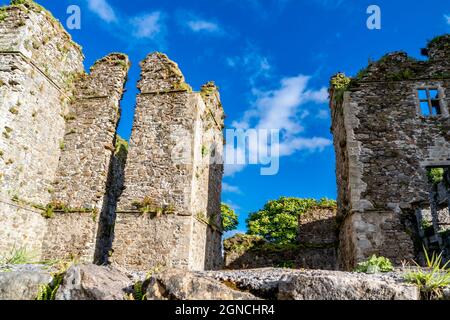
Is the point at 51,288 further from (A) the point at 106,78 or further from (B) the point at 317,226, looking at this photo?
(B) the point at 317,226

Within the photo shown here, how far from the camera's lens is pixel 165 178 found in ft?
45.6

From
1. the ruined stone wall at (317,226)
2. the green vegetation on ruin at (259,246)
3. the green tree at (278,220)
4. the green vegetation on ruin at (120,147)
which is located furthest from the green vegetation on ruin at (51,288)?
the green tree at (278,220)

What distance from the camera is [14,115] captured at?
12.8m

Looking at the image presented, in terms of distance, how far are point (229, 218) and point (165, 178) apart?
2837cm

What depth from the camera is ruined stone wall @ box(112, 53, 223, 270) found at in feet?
42.3

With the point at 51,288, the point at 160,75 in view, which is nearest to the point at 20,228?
the point at 160,75

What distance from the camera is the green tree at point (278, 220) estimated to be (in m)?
39.4

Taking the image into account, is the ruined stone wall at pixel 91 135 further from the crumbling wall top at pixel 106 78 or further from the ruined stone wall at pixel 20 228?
the ruined stone wall at pixel 20 228

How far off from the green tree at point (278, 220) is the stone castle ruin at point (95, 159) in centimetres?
2382

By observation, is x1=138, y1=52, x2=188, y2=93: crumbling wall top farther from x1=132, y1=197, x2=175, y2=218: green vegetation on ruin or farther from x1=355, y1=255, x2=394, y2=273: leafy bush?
x1=355, y1=255, x2=394, y2=273: leafy bush

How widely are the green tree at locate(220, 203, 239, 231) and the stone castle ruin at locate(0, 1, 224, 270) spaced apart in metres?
24.1
